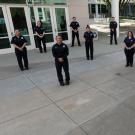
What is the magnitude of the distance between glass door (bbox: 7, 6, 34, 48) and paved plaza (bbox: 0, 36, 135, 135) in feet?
11.6

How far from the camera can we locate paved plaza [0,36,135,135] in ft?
12.1

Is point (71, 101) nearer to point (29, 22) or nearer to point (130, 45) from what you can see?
point (130, 45)

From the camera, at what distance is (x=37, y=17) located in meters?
11.0

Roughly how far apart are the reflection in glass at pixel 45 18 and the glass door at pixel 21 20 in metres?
0.89

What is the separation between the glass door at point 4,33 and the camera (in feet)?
32.6

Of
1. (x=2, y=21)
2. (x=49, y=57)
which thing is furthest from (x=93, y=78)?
(x=2, y=21)

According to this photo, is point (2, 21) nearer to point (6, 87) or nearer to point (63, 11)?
point (63, 11)

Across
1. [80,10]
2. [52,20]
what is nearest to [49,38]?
[52,20]

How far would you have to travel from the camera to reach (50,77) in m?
6.50

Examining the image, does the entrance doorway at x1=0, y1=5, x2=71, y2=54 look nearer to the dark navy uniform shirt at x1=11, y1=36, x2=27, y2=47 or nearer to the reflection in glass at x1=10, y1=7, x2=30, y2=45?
the reflection in glass at x1=10, y1=7, x2=30, y2=45

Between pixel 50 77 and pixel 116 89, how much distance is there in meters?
2.41

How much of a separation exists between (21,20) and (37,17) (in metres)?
1.04

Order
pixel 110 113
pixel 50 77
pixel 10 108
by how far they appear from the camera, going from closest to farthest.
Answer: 1. pixel 110 113
2. pixel 10 108
3. pixel 50 77

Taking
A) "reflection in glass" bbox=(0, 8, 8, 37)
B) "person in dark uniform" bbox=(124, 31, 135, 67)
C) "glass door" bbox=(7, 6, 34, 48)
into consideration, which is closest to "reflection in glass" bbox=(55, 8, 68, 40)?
"glass door" bbox=(7, 6, 34, 48)
